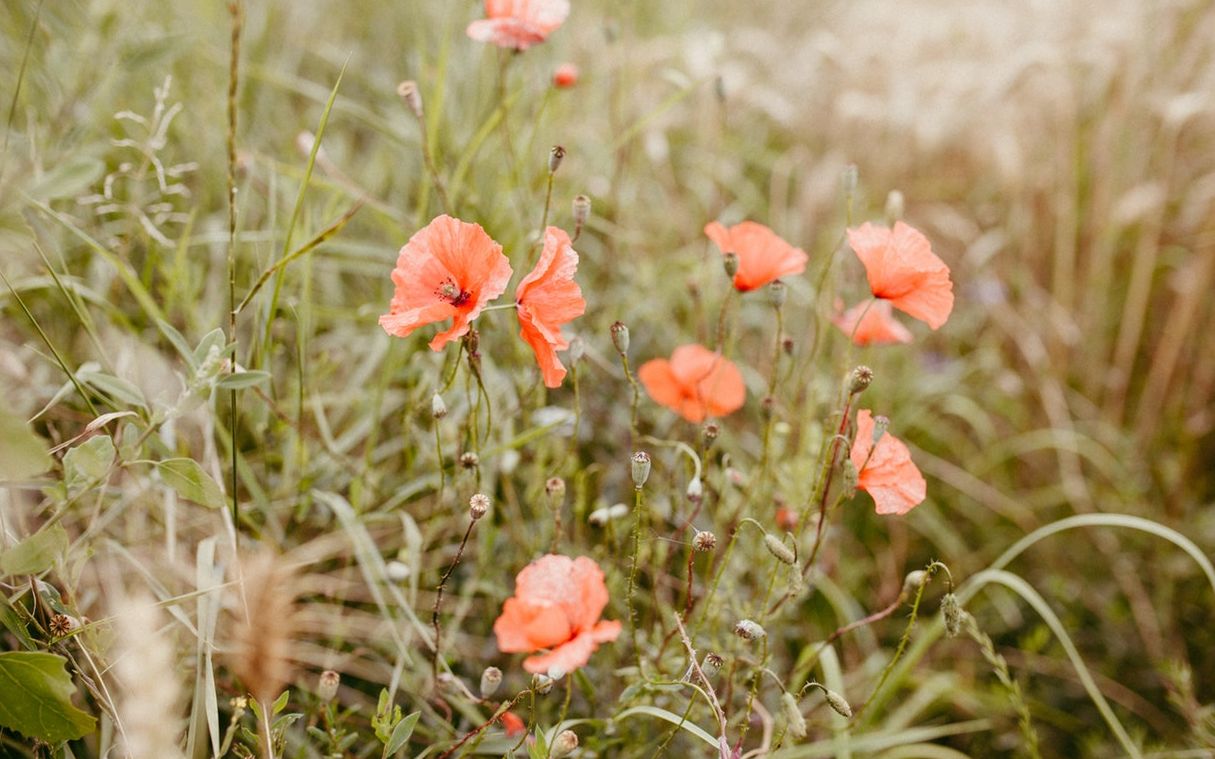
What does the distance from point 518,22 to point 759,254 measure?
0.44 meters

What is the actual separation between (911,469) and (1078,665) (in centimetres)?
40

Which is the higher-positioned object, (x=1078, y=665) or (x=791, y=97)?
(x=791, y=97)

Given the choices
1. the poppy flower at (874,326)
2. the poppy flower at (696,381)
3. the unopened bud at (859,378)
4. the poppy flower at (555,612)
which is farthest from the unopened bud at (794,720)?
the poppy flower at (874,326)

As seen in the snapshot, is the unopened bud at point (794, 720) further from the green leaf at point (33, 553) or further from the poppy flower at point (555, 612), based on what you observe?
the green leaf at point (33, 553)

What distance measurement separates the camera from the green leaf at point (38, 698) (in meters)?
0.76

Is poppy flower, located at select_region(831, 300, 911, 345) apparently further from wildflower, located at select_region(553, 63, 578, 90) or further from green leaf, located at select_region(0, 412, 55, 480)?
green leaf, located at select_region(0, 412, 55, 480)

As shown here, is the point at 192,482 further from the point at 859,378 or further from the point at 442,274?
the point at 859,378

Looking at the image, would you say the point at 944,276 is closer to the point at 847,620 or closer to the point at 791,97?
the point at 847,620

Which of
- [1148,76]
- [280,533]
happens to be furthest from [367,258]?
[1148,76]

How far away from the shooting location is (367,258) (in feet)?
5.48

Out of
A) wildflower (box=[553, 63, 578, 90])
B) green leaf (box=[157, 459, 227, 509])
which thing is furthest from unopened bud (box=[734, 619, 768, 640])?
wildflower (box=[553, 63, 578, 90])

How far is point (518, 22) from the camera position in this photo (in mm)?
1095

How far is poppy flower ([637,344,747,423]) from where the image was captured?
44.6 inches

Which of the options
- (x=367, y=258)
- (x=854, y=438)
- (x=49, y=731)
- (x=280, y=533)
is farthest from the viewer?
(x=367, y=258)
